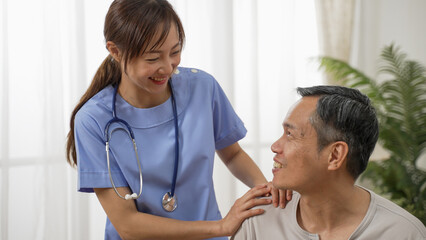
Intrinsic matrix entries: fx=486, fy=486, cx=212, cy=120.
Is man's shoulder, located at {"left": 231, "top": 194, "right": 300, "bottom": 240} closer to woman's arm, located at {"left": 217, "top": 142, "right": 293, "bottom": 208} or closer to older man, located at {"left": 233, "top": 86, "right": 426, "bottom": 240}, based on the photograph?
older man, located at {"left": 233, "top": 86, "right": 426, "bottom": 240}

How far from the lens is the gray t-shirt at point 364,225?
134 cm

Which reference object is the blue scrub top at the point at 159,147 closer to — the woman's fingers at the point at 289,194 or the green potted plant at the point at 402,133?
the woman's fingers at the point at 289,194

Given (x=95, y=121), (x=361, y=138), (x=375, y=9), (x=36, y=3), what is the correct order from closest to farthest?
(x=361, y=138)
(x=95, y=121)
(x=36, y=3)
(x=375, y=9)

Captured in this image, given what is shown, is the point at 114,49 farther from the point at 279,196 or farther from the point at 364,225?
the point at 364,225

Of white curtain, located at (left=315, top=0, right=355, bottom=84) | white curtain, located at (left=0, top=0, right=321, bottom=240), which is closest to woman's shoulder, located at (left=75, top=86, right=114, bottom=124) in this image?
white curtain, located at (left=0, top=0, right=321, bottom=240)

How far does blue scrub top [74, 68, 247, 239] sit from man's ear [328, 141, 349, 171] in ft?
1.43

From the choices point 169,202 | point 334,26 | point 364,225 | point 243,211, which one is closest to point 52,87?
point 169,202

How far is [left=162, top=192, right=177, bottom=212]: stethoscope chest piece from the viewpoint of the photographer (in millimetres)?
1544

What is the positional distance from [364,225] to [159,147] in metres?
0.67

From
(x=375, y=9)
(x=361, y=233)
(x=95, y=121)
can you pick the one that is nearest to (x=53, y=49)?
(x=95, y=121)

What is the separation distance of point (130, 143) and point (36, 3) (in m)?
1.55

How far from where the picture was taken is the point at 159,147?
159 cm

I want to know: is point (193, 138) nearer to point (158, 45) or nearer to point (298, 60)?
point (158, 45)

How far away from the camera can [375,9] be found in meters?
4.17
